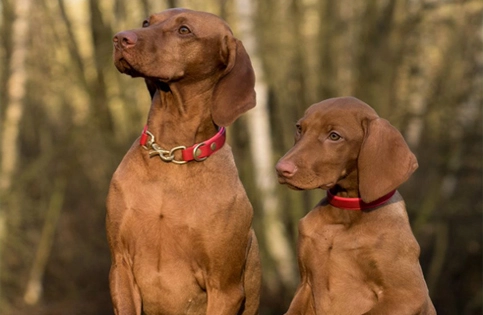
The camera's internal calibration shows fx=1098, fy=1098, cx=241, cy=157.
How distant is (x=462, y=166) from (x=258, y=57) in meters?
3.21

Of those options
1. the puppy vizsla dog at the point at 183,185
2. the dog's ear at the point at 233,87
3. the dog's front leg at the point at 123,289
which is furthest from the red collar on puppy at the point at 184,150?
the dog's front leg at the point at 123,289

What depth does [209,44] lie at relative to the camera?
6566 millimetres

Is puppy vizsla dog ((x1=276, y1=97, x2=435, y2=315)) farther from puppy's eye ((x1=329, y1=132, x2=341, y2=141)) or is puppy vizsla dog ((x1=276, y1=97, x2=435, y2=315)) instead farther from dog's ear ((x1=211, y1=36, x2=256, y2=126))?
dog's ear ((x1=211, y1=36, x2=256, y2=126))

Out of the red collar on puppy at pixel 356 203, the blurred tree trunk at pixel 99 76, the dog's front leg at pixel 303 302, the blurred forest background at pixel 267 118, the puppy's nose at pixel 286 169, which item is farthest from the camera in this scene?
the blurred tree trunk at pixel 99 76

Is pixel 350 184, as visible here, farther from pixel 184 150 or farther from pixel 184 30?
pixel 184 30

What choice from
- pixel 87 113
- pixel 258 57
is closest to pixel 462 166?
pixel 258 57

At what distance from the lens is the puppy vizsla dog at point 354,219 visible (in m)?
6.00

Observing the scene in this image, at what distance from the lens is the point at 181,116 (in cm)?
660

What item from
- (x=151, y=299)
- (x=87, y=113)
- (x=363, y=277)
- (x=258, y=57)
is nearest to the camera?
(x=363, y=277)

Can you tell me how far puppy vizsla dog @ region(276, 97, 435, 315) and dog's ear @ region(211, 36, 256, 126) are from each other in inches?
14.8

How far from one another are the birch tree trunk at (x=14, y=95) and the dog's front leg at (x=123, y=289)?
8132mm

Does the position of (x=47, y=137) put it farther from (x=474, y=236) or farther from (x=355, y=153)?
(x=355, y=153)

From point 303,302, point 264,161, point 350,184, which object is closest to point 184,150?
point 350,184

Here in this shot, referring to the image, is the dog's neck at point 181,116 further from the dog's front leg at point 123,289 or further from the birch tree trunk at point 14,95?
Answer: the birch tree trunk at point 14,95
